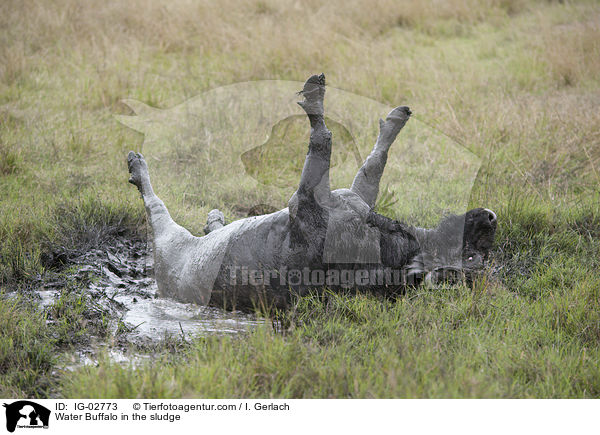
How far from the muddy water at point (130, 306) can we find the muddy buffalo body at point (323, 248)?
0.59 feet

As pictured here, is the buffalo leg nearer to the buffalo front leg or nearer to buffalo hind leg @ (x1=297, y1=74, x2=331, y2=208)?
buffalo hind leg @ (x1=297, y1=74, x2=331, y2=208)

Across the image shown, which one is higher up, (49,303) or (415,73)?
(415,73)

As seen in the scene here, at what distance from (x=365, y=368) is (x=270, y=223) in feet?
4.03

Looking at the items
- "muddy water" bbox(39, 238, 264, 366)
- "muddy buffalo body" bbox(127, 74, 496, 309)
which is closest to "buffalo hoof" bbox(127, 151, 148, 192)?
"muddy water" bbox(39, 238, 264, 366)

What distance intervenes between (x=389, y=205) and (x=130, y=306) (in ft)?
7.77

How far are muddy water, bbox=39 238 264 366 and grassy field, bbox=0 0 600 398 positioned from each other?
13cm

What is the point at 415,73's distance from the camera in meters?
8.16

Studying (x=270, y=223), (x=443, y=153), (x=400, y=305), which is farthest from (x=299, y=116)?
(x=400, y=305)

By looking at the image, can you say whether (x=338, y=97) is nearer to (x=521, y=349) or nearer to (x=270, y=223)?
(x=270, y=223)

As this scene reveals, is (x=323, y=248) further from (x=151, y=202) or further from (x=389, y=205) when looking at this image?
(x=151, y=202)

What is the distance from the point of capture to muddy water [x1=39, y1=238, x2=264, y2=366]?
3.33 m
